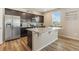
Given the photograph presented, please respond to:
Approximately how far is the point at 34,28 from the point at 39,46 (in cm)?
43

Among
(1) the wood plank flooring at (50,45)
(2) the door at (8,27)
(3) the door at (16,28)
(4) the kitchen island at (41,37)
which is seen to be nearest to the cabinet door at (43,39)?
(4) the kitchen island at (41,37)

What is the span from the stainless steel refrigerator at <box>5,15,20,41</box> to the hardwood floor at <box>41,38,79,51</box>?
74 centimetres

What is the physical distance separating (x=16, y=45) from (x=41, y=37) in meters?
0.58

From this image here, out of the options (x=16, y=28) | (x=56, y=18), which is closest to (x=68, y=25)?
(x=56, y=18)

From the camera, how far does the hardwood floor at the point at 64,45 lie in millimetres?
2295

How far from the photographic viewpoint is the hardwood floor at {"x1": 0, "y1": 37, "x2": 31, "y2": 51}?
7.42ft

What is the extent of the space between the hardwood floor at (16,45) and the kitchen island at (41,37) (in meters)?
0.13

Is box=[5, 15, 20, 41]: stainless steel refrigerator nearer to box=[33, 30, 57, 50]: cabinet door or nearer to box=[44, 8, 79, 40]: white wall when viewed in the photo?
box=[33, 30, 57, 50]: cabinet door

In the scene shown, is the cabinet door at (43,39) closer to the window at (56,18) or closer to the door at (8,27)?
Answer: the window at (56,18)

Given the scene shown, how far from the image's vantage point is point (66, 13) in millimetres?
2363

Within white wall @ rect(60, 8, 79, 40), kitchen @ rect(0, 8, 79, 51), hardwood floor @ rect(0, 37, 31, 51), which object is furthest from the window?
hardwood floor @ rect(0, 37, 31, 51)
